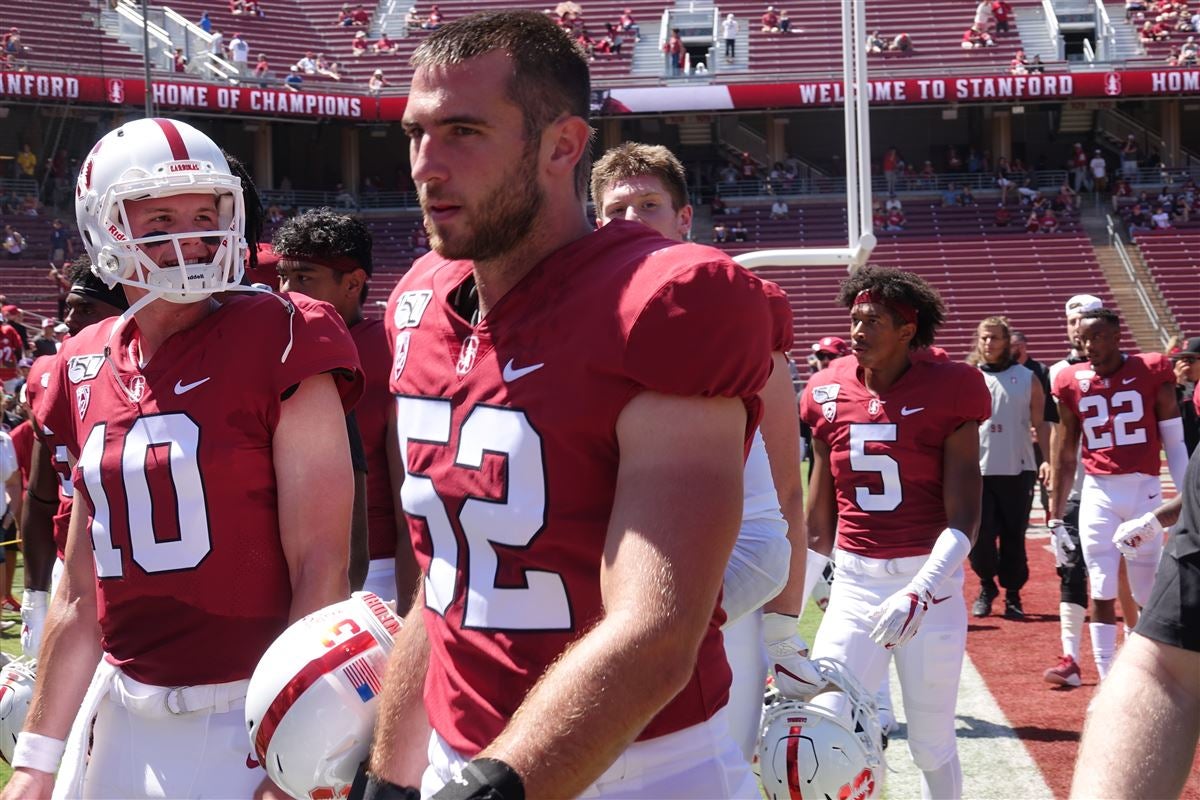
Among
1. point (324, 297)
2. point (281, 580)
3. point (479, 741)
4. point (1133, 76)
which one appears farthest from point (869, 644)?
point (1133, 76)

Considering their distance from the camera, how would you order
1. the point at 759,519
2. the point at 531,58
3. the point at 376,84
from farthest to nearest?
the point at 376,84, the point at 759,519, the point at 531,58

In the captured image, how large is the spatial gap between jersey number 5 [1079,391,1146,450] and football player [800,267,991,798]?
97.8 inches

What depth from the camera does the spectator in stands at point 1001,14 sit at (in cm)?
3306

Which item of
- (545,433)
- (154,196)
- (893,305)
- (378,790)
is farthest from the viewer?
(893,305)

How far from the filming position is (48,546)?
4949 mm

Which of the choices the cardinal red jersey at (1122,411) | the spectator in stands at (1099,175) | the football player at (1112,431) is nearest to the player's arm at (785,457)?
the football player at (1112,431)

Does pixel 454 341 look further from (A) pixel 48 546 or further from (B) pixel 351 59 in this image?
(B) pixel 351 59

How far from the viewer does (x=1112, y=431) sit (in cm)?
730

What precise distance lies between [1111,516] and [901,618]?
10.8 feet

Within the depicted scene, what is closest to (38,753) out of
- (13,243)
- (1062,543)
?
(1062,543)

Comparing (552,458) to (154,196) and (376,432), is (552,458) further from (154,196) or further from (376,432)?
(376,432)

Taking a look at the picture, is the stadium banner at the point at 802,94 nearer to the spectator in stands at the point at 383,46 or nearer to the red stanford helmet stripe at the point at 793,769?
the spectator in stands at the point at 383,46

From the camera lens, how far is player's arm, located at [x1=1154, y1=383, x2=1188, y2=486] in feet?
23.8

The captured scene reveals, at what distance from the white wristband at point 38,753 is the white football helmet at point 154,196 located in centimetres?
83
